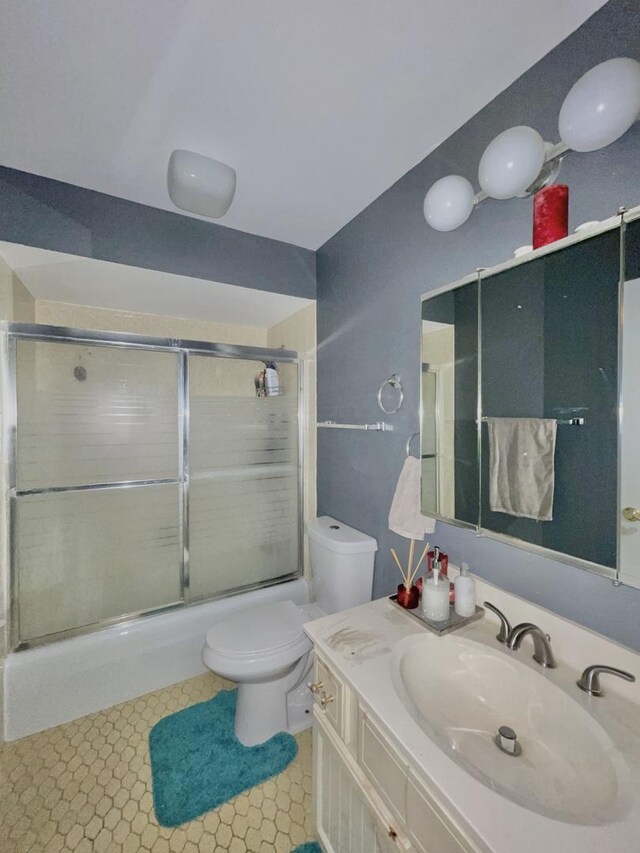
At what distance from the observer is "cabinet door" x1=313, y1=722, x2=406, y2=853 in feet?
2.89

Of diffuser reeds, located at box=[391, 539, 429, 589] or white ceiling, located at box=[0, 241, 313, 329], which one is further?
white ceiling, located at box=[0, 241, 313, 329]

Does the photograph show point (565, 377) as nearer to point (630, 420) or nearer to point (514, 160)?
point (630, 420)

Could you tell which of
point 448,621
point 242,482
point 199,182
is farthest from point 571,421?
point 242,482

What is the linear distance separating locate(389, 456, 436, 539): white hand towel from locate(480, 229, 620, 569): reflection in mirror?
27cm

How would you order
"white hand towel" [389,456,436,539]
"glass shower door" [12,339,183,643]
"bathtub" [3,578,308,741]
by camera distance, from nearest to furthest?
"white hand towel" [389,456,436,539] → "bathtub" [3,578,308,741] → "glass shower door" [12,339,183,643]

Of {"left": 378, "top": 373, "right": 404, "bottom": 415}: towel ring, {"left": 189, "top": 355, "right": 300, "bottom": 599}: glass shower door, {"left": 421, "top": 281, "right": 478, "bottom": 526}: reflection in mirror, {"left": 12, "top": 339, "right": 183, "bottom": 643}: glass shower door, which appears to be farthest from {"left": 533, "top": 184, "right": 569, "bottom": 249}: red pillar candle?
{"left": 12, "top": 339, "right": 183, "bottom": 643}: glass shower door

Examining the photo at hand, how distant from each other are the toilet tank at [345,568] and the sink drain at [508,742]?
89 centimetres

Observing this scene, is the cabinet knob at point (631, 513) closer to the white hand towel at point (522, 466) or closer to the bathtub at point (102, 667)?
the white hand towel at point (522, 466)

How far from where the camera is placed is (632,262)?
87 cm

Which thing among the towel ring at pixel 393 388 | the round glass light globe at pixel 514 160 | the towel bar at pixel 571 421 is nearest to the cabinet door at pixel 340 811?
the towel bar at pixel 571 421

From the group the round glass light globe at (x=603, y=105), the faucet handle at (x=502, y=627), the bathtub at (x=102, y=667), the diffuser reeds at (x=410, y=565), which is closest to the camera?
the round glass light globe at (x=603, y=105)

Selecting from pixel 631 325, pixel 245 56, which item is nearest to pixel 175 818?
pixel 631 325

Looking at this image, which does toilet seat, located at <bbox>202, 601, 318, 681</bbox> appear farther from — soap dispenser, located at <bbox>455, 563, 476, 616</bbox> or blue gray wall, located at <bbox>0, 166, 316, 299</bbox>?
blue gray wall, located at <bbox>0, 166, 316, 299</bbox>

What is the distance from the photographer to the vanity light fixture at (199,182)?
4.49 ft
